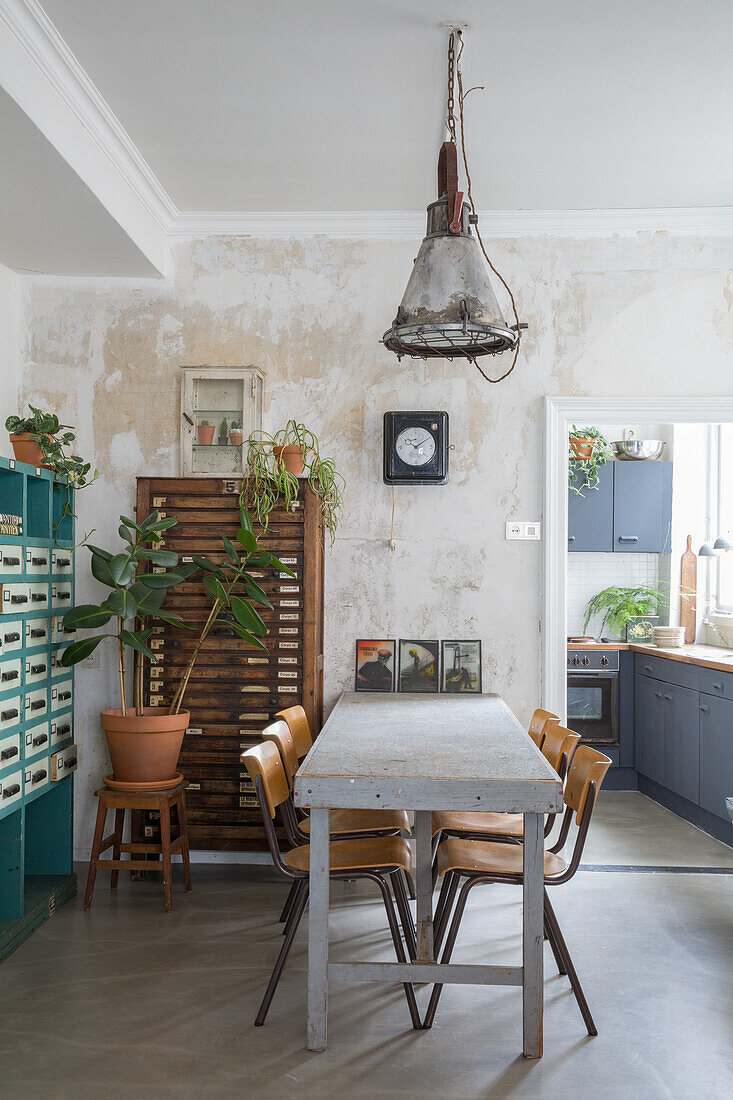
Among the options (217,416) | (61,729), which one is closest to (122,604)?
(61,729)

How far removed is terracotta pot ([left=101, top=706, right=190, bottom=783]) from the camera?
4074mm

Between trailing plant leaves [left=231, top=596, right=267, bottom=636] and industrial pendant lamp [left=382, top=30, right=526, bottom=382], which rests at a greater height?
industrial pendant lamp [left=382, top=30, right=526, bottom=382]

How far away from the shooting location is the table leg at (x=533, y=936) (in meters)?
2.72

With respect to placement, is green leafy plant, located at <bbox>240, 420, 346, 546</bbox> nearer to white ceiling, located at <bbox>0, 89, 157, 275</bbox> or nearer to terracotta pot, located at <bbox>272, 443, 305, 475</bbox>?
terracotta pot, located at <bbox>272, 443, 305, 475</bbox>

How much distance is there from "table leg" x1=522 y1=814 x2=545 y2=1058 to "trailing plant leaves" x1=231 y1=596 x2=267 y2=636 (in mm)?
1780

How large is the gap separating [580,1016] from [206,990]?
1293mm

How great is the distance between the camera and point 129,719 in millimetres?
4078

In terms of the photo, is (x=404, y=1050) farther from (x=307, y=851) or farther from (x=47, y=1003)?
(x=47, y=1003)

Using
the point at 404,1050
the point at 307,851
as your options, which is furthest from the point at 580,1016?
the point at 307,851

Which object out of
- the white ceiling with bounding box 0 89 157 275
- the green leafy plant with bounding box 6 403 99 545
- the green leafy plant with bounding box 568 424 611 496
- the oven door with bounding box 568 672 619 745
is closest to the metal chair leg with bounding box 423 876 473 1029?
the green leafy plant with bounding box 6 403 99 545

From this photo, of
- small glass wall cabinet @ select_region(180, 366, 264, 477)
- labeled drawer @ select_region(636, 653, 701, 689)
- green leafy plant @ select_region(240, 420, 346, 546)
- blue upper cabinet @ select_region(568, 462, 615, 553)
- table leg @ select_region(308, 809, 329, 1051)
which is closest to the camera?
table leg @ select_region(308, 809, 329, 1051)

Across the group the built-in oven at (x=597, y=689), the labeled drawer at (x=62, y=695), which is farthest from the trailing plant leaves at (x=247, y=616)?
the built-in oven at (x=597, y=689)

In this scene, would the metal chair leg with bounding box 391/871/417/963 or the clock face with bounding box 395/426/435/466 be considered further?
the clock face with bounding box 395/426/435/466

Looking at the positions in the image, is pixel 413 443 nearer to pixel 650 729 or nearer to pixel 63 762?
pixel 63 762
